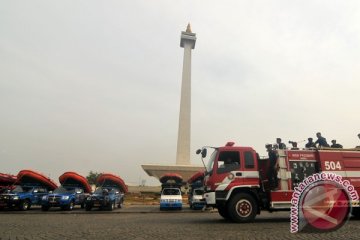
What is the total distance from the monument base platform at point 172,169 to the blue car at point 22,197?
1544 inches

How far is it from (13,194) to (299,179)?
650 inches

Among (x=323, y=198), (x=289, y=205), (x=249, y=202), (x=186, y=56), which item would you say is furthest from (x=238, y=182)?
(x=186, y=56)

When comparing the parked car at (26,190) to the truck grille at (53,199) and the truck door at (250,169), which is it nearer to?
the truck grille at (53,199)

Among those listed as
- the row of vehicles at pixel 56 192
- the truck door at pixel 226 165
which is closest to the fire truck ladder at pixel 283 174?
the truck door at pixel 226 165

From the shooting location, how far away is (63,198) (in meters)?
20.9

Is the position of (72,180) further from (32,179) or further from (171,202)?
(171,202)

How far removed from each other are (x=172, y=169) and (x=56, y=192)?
140 ft

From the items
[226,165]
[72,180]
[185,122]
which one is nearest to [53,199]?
[72,180]

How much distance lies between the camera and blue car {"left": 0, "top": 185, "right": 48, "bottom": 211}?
20513 millimetres

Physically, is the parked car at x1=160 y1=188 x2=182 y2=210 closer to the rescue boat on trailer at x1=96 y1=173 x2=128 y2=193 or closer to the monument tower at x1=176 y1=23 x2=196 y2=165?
the rescue boat on trailer at x1=96 y1=173 x2=128 y2=193

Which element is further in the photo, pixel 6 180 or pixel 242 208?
pixel 6 180

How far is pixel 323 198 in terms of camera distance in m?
12.2

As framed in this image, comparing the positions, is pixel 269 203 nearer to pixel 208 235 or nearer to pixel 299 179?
pixel 299 179

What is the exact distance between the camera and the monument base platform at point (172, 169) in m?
61.7
